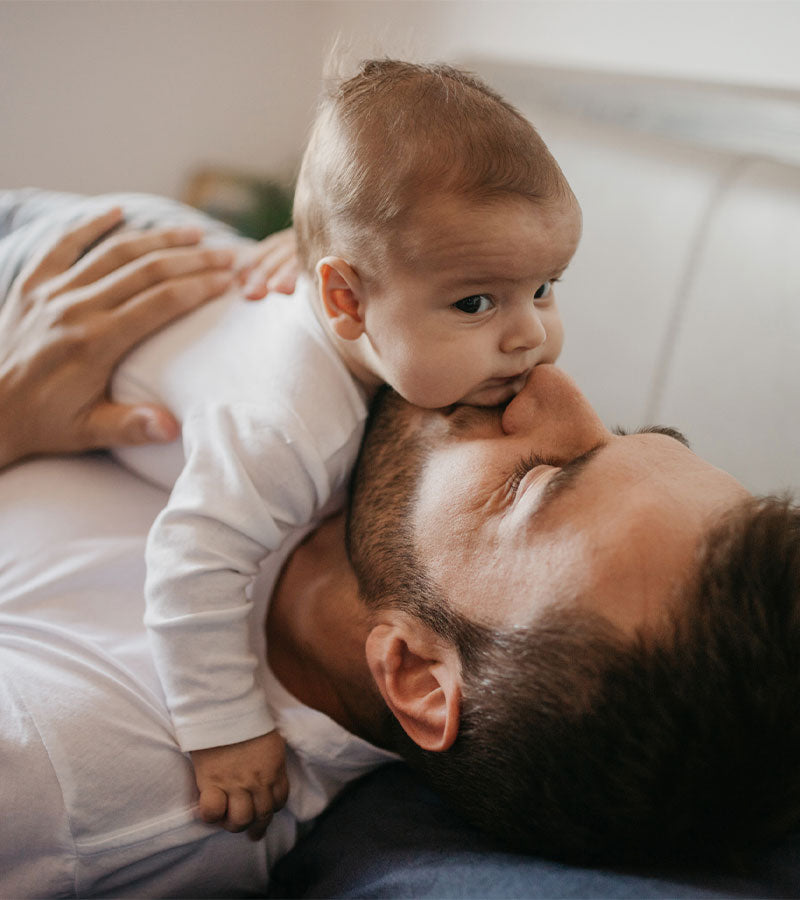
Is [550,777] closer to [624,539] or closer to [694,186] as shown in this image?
[624,539]

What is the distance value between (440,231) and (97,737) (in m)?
0.62

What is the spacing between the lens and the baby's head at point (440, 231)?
0.80 meters

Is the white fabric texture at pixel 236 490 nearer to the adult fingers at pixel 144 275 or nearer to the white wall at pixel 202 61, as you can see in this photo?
the adult fingers at pixel 144 275

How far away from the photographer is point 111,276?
1169mm

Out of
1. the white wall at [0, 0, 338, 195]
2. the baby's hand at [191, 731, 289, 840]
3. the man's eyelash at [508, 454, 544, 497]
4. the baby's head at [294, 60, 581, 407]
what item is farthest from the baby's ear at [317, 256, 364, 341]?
the white wall at [0, 0, 338, 195]

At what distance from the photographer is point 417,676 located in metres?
0.83

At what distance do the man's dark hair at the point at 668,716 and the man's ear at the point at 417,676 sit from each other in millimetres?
39

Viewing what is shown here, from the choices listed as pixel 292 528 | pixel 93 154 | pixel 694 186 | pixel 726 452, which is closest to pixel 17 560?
pixel 292 528

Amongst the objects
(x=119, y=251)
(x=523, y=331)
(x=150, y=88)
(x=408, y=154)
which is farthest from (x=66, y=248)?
(x=150, y=88)

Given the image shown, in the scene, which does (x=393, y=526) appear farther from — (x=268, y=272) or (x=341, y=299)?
(x=268, y=272)

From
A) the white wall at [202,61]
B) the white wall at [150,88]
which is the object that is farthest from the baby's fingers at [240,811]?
the white wall at [150,88]

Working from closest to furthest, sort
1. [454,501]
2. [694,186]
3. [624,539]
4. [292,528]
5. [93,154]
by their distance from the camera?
[624,539] < [454,501] < [292,528] < [694,186] < [93,154]

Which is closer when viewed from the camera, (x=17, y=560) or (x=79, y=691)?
(x=79, y=691)

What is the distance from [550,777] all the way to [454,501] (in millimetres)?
271
